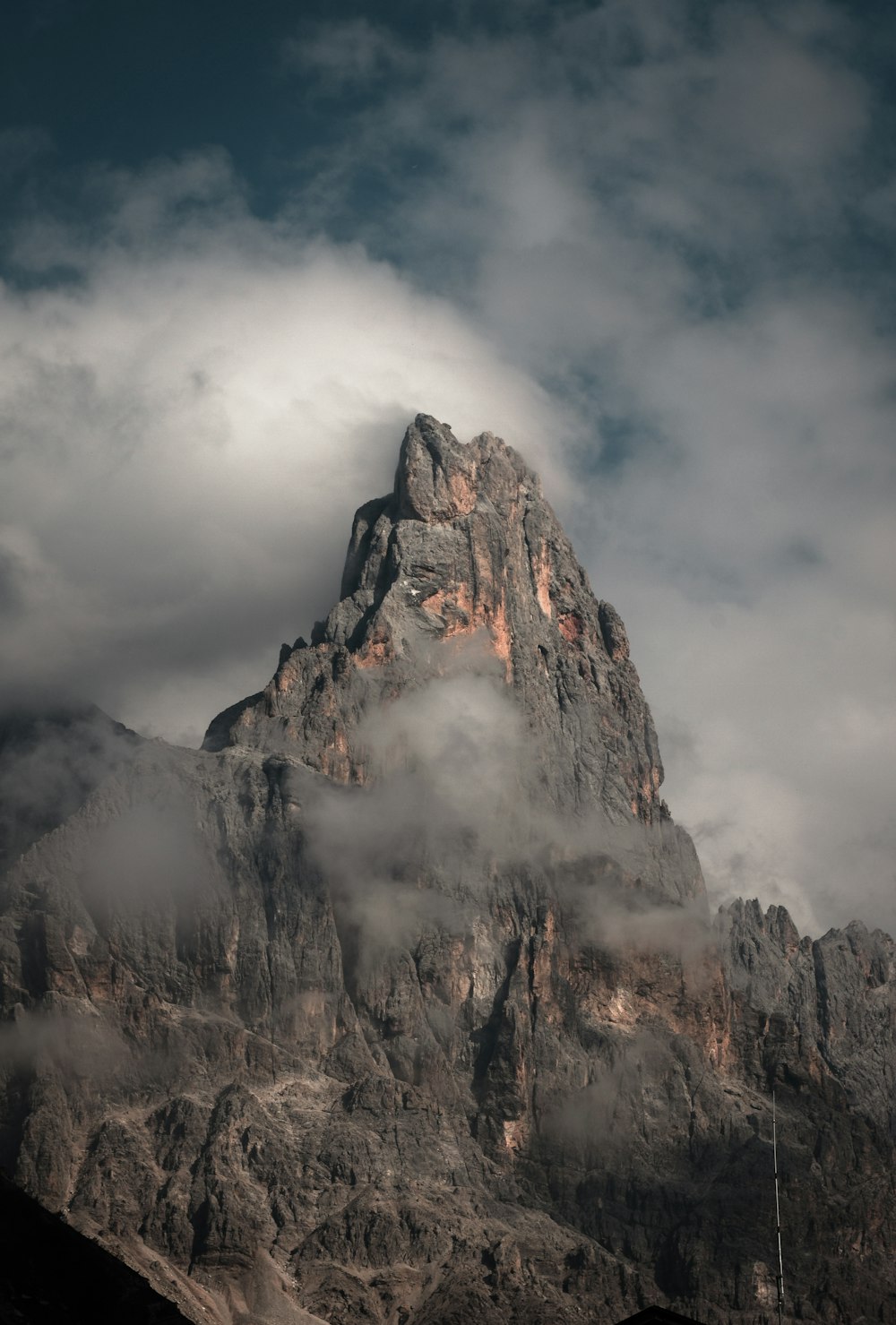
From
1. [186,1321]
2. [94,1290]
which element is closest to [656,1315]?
[186,1321]

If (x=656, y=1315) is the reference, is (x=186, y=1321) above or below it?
below

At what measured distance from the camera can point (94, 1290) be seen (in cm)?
4881

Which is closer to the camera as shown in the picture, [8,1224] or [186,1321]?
[8,1224]

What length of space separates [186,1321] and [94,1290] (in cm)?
498

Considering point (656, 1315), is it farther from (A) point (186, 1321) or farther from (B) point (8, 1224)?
(B) point (8, 1224)

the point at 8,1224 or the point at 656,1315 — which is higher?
the point at 656,1315

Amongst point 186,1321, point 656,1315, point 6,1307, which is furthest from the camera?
point 656,1315

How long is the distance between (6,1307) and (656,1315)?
2991cm

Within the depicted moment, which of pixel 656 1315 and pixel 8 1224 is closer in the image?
pixel 8 1224

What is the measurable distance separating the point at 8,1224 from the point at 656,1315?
29.6 meters

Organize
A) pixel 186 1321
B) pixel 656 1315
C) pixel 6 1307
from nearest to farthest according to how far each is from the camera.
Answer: pixel 6 1307 → pixel 186 1321 → pixel 656 1315

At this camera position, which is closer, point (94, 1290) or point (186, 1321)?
point (94, 1290)

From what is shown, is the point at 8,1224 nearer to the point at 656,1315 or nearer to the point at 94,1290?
the point at 94,1290

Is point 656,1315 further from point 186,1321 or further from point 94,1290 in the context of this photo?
point 94,1290
